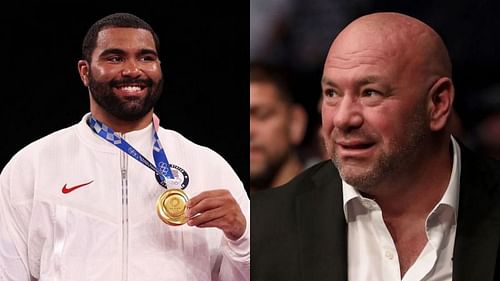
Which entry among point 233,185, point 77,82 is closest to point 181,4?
point 77,82

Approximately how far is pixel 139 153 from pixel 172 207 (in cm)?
30

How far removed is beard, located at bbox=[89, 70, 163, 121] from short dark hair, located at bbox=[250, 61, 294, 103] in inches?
24.6

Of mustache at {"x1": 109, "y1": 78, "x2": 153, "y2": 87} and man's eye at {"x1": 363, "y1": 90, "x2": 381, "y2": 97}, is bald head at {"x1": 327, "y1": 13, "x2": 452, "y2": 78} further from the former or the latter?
mustache at {"x1": 109, "y1": 78, "x2": 153, "y2": 87}

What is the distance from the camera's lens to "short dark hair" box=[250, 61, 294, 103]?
2.79 metres

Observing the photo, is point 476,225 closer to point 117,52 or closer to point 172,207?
point 172,207

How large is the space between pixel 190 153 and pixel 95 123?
45cm

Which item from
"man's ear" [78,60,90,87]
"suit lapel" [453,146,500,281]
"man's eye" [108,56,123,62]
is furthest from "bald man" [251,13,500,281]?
"man's ear" [78,60,90,87]

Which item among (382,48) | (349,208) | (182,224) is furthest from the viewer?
(182,224)

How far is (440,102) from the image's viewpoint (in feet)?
8.52

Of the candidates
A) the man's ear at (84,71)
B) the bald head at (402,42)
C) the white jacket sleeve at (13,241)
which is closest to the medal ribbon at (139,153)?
the man's ear at (84,71)

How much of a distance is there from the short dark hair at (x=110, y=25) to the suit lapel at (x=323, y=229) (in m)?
1.03

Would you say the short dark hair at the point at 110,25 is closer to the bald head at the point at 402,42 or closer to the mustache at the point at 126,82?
the mustache at the point at 126,82

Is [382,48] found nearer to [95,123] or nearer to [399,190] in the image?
[399,190]

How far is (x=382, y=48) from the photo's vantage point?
257 centimetres
